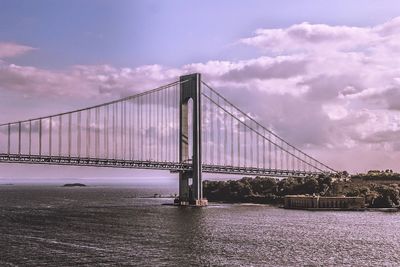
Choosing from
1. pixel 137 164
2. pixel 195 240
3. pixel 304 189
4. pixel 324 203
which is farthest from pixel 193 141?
pixel 195 240

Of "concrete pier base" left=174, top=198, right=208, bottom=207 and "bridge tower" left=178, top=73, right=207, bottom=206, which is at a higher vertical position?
"bridge tower" left=178, top=73, right=207, bottom=206

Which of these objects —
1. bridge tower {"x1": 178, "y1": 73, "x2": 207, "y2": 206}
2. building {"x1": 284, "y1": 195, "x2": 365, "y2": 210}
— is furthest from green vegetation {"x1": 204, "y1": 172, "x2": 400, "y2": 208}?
bridge tower {"x1": 178, "y1": 73, "x2": 207, "y2": 206}

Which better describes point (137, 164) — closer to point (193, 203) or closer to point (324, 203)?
point (193, 203)

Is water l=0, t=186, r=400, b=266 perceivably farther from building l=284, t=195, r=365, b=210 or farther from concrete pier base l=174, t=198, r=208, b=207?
building l=284, t=195, r=365, b=210

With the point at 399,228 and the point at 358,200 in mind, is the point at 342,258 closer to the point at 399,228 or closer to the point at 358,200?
the point at 399,228

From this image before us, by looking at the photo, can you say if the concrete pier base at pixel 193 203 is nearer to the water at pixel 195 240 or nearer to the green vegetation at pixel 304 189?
the water at pixel 195 240

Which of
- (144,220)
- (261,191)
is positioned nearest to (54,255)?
(144,220)

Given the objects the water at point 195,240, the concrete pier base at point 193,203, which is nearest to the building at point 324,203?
the concrete pier base at point 193,203
